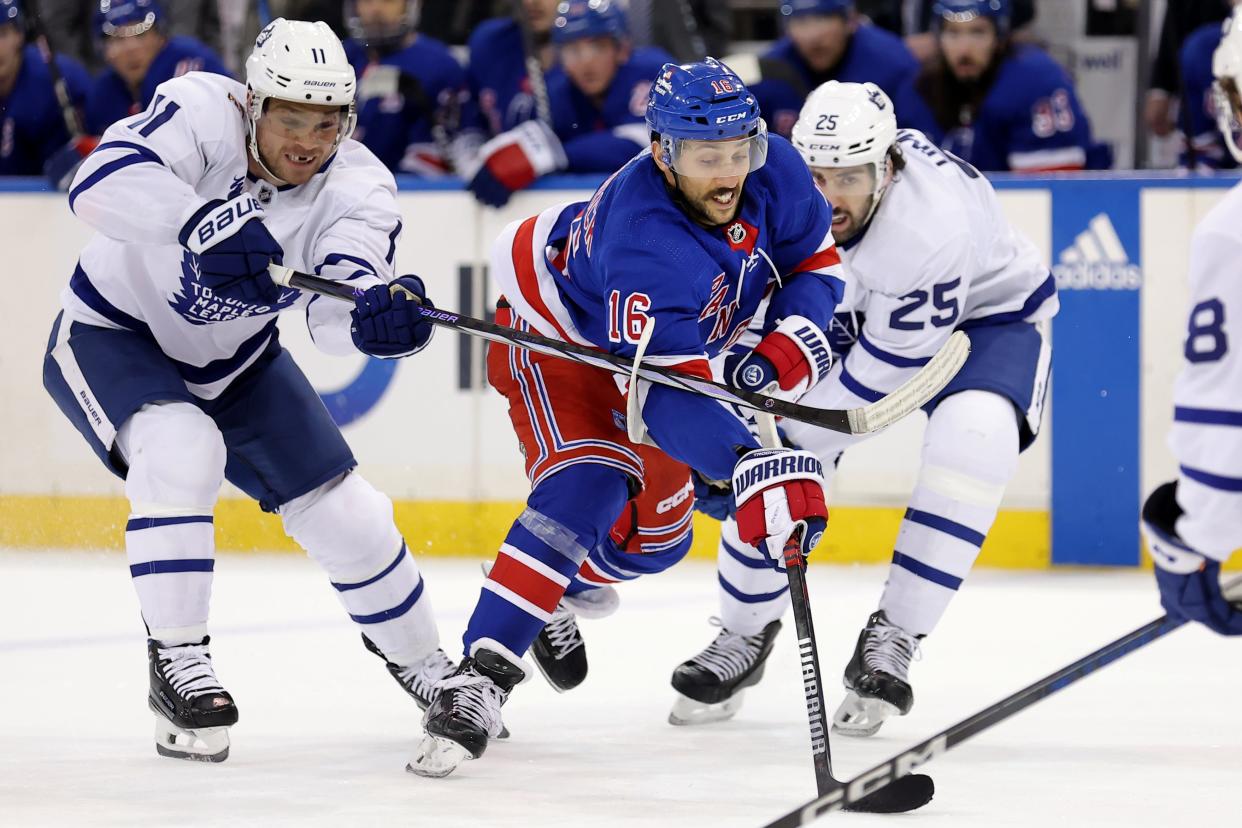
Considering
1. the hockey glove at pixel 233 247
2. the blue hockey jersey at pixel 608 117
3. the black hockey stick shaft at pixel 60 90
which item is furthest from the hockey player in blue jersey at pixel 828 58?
the hockey glove at pixel 233 247

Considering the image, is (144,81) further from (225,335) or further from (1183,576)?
(1183,576)

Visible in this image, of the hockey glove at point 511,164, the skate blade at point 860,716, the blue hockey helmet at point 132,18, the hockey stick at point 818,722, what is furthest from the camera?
the blue hockey helmet at point 132,18

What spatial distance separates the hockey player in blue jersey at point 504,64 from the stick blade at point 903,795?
10.7ft

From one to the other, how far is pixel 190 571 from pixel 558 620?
703mm

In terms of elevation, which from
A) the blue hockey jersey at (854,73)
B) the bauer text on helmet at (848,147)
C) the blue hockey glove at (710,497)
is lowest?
the blue hockey glove at (710,497)

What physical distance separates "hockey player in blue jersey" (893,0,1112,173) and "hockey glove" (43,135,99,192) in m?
2.32

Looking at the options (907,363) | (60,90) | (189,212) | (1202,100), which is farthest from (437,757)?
(1202,100)

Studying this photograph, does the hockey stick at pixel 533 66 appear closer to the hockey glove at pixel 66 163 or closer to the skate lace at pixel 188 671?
the hockey glove at pixel 66 163

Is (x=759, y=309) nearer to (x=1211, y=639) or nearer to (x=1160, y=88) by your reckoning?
(x=1211, y=639)

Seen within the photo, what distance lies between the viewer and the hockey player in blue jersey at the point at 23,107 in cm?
570

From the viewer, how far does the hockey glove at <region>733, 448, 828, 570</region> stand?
2.67 m

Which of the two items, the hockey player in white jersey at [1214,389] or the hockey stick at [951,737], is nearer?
the hockey player in white jersey at [1214,389]

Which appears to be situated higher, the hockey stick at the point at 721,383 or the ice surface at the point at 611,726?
the hockey stick at the point at 721,383

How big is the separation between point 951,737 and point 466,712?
79 cm
